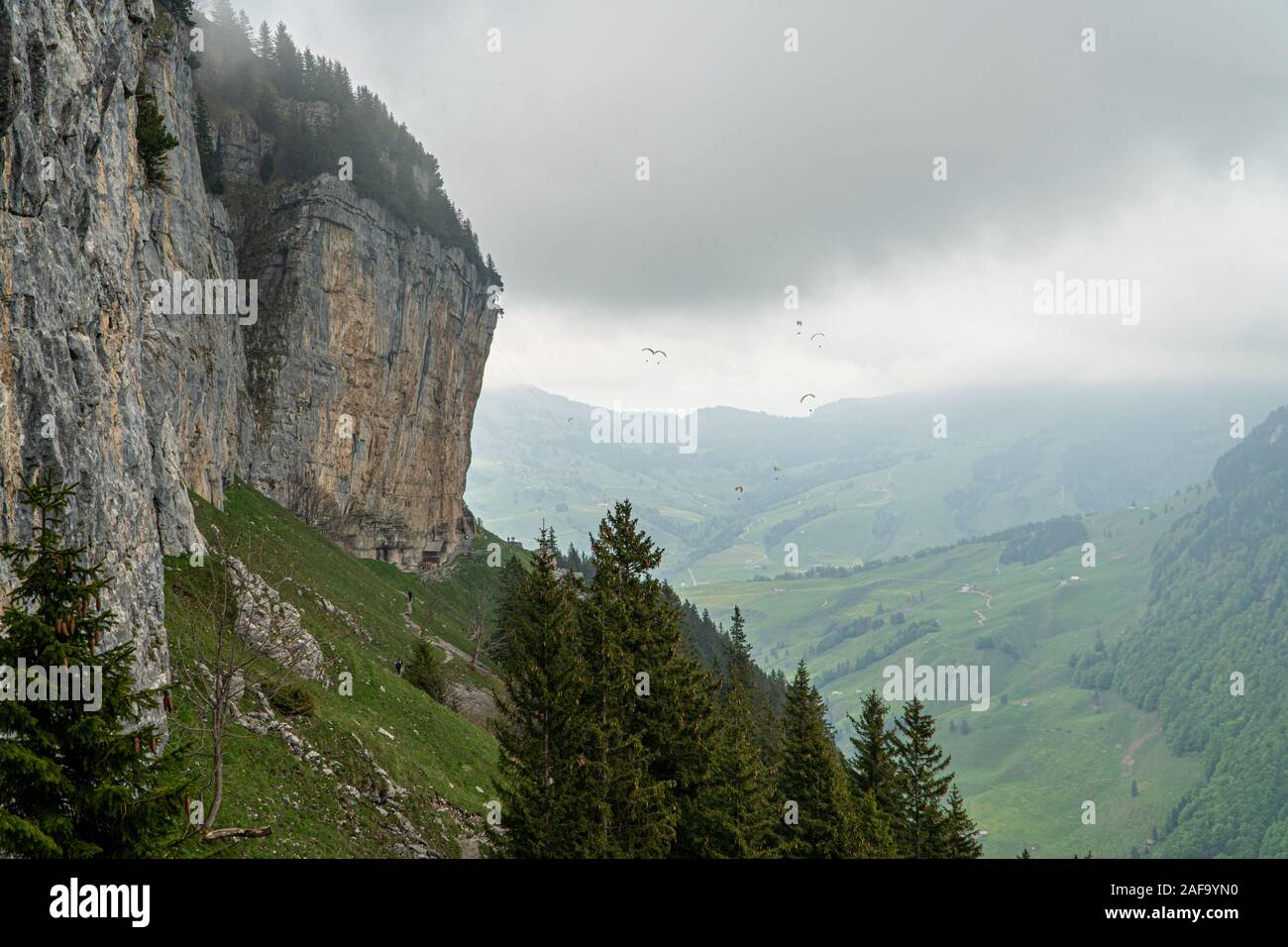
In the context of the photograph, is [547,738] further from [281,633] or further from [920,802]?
[920,802]

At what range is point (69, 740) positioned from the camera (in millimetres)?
10281

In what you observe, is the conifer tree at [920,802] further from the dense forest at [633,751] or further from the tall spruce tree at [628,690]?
the tall spruce tree at [628,690]

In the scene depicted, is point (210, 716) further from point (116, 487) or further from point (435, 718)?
point (435, 718)

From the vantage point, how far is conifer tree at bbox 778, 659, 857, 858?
1152 inches

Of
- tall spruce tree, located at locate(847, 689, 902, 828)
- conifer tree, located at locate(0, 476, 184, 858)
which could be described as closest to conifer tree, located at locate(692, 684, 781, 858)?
tall spruce tree, located at locate(847, 689, 902, 828)

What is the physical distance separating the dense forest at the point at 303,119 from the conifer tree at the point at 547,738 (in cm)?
6653

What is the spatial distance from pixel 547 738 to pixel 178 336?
139ft

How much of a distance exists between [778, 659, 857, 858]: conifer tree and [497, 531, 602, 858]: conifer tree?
1050 cm

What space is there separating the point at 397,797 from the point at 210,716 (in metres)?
7.64

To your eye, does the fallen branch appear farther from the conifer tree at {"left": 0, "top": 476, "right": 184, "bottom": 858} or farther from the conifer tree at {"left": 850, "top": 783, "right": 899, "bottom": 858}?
the conifer tree at {"left": 850, "top": 783, "right": 899, "bottom": 858}

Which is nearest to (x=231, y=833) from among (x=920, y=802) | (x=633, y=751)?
(x=633, y=751)

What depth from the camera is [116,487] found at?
24.5 meters

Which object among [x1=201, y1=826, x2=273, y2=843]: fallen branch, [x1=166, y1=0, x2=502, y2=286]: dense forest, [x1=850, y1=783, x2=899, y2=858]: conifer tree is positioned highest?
[x1=166, y1=0, x2=502, y2=286]: dense forest

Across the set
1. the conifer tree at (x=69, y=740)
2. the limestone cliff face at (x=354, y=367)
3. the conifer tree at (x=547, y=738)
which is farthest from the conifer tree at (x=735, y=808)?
the limestone cliff face at (x=354, y=367)
